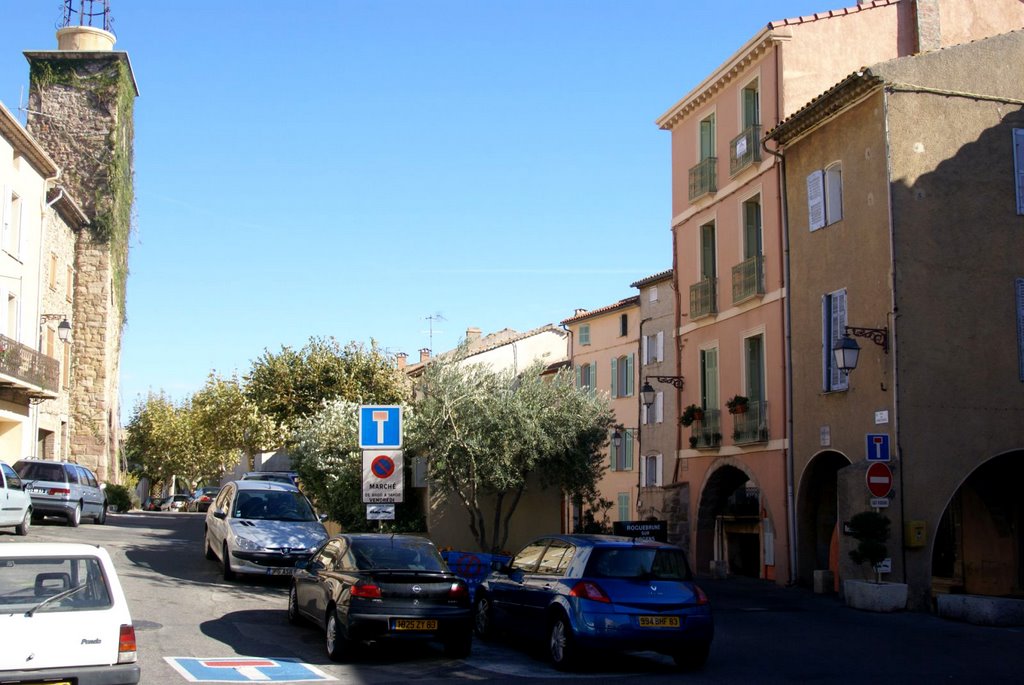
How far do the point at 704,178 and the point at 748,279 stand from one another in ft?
11.7

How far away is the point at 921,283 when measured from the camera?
1919cm

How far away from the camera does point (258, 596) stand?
17.8 metres

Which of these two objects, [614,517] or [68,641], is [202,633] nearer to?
[68,641]

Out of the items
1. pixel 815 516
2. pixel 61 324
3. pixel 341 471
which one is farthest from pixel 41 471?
pixel 815 516

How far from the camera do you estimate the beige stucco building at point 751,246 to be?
23.2 m

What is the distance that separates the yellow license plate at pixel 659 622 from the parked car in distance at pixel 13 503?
14917 millimetres

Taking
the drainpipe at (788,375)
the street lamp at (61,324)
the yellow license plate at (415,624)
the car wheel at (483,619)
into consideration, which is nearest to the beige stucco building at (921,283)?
the drainpipe at (788,375)

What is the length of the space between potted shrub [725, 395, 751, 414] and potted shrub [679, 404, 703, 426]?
5.06ft

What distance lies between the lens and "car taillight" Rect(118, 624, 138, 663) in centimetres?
810

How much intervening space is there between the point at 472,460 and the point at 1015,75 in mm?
12624

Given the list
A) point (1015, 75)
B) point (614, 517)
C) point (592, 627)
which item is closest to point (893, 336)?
point (1015, 75)

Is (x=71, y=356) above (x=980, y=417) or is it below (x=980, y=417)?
above

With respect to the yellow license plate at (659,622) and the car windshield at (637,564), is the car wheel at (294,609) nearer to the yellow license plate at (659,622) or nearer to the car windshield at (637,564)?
the car windshield at (637,564)

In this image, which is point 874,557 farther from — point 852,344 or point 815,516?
point 815,516
